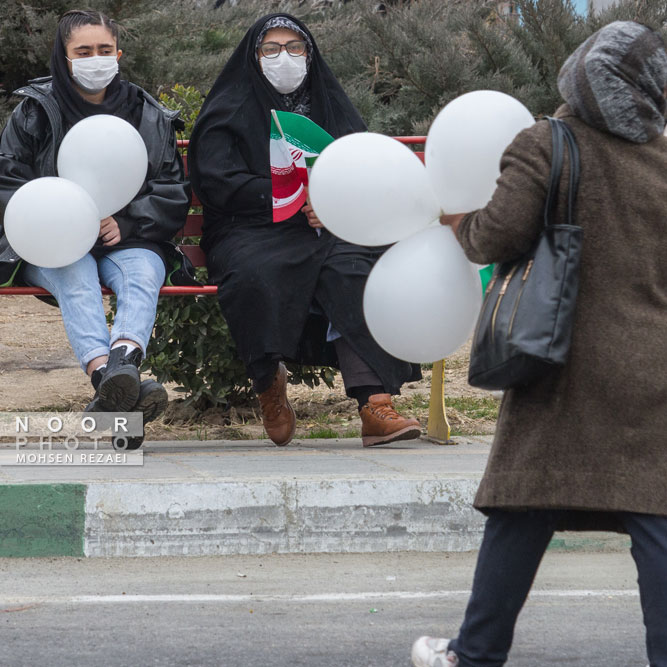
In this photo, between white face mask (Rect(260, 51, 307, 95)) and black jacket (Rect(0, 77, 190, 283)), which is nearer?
black jacket (Rect(0, 77, 190, 283))

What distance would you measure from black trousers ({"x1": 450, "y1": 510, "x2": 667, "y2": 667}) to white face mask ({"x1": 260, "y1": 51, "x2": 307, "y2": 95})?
2.92 m

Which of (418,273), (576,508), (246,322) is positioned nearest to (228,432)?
(246,322)

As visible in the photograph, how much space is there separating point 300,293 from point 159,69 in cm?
586

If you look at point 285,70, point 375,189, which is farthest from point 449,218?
point 285,70

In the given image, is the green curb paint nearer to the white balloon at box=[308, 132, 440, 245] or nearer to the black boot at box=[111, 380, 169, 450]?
the black boot at box=[111, 380, 169, 450]

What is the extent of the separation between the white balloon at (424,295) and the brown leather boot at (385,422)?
1.66 m

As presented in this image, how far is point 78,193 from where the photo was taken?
14.2ft

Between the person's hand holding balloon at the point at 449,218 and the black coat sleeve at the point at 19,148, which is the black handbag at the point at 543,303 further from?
the black coat sleeve at the point at 19,148

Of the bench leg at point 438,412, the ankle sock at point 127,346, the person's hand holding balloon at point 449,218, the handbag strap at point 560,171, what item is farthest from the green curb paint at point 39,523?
the handbag strap at point 560,171

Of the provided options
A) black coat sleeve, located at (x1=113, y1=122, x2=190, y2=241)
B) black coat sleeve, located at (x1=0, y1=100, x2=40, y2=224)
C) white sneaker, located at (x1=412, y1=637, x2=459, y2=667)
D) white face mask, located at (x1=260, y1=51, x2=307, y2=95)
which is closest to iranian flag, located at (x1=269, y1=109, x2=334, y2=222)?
white face mask, located at (x1=260, y1=51, x2=307, y2=95)

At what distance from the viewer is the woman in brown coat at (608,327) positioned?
2.31 meters

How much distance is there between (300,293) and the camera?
15.4 ft

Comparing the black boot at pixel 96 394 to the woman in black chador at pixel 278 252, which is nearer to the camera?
the black boot at pixel 96 394

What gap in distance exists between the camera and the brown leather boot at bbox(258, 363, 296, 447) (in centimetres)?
491
